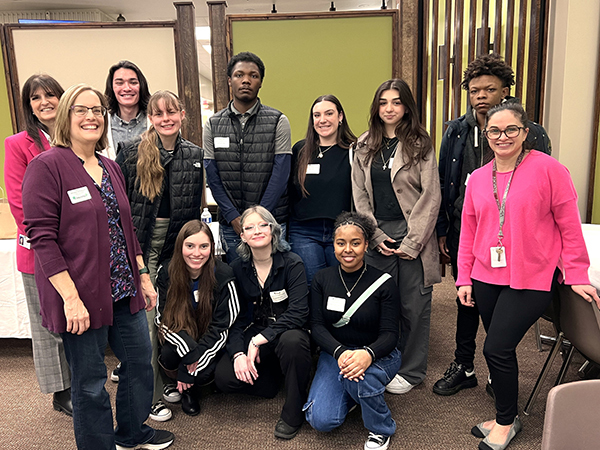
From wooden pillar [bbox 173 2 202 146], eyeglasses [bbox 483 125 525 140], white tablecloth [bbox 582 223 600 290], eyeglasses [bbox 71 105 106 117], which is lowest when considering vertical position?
→ white tablecloth [bbox 582 223 600 290]

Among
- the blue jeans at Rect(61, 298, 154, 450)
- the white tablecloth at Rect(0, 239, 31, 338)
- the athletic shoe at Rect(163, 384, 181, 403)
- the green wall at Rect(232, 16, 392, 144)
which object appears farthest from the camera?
Result: the green wall at Rect(232, 16, 392, 144)

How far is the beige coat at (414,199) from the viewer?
2.33 metres

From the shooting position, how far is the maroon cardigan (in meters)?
1.40

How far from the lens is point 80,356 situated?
60.8 inches

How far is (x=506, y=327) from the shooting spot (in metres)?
1.84

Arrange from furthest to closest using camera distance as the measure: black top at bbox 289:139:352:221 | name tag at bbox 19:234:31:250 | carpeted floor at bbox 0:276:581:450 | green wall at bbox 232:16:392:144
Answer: green wall at bbox 232:16:392:144 < black top at bbox 289:139:352:221 < carpeted floor at bbox 0:276:581:450 < name tag at bbox 19:234:31:250

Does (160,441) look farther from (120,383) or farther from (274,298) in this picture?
(274,298)

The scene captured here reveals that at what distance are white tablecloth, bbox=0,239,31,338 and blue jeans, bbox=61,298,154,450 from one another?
59.2 inches

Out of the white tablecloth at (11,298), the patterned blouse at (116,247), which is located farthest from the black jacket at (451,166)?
the white tablecloth at (11,298)

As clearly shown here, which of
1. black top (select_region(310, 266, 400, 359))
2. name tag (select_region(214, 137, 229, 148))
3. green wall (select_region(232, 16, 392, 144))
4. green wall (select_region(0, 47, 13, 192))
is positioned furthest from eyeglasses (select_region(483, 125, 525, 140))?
green wall (select_region(0, 47, 13, 192))

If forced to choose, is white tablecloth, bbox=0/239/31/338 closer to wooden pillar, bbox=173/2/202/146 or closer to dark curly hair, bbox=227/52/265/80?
wooden pillar, bbox=173/2/202/146

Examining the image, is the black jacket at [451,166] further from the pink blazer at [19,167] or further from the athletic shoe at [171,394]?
the pink blazer at [19,167]

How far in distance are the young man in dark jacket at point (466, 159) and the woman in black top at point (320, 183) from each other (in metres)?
0.54

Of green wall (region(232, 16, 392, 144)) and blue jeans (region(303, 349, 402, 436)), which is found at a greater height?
green wall (region(232, 16, 392, 144))
